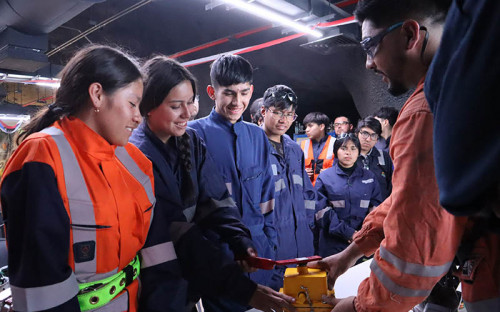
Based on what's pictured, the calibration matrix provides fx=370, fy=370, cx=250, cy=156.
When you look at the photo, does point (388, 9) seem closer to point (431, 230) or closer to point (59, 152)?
point (431, 230)

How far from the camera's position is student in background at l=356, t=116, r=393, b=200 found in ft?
13.9

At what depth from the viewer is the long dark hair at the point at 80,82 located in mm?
1292

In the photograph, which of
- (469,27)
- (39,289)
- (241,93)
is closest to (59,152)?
(39,289)

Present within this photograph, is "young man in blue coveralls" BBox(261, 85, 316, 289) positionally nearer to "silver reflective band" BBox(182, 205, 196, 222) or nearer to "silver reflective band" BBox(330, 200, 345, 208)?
"silver reflective band" BBox(330, 200, 345, 208)

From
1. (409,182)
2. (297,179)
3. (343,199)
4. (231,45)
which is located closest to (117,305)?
(409,182)

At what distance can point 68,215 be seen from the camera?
1.11 meters

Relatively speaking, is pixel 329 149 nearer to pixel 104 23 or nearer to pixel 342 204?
pixel 342 204

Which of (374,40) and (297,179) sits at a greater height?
(374,40)

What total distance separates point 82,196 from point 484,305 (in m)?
1.17

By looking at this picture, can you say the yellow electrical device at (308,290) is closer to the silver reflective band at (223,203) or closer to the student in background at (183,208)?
the student in background at (183,208)

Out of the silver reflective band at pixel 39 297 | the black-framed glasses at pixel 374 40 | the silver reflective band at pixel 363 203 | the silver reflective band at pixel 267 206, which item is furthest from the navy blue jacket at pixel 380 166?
the silver reflective band at pixel 39 297

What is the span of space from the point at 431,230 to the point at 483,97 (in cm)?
61

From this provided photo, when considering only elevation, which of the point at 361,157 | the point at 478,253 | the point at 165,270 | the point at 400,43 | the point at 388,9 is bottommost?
the point at 165,270

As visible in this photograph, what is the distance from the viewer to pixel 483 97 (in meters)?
0.53
